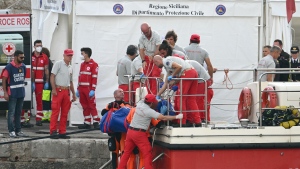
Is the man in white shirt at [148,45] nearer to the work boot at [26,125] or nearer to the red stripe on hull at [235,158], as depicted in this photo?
the red stripe on hull at [235,158]

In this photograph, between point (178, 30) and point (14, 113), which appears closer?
point (14, 113)

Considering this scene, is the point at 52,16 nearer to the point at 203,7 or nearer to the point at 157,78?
the point at 203,7

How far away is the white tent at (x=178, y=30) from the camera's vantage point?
18.8 meters

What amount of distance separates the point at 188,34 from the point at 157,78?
5372 mm

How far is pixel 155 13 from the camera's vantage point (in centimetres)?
1886

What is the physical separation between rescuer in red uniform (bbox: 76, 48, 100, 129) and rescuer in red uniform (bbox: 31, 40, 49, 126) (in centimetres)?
77

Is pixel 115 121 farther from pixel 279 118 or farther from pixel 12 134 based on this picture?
pixel 12 134

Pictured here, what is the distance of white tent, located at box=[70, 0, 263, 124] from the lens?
61.7 ft

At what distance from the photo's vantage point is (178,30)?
18953 mm

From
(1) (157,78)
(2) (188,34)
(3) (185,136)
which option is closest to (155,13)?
(2) (188,34)

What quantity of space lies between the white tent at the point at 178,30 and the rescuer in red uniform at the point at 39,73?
2.06 ft

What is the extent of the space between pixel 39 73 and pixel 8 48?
835 millimetres

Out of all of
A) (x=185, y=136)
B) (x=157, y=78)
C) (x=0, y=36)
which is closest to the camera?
(x=185, y=136)

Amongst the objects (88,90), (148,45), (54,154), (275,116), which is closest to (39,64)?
(88,90)
